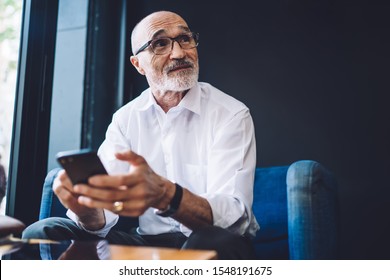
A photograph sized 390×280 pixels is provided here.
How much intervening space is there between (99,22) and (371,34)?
66.2 inches

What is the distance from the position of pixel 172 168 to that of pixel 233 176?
32 cm

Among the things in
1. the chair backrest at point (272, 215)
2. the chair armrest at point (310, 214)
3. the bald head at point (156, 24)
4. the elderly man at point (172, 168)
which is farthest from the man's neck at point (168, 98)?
the chair armrest at point (310, 214)

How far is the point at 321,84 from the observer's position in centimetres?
231

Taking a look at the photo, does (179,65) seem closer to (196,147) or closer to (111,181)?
(196,147)

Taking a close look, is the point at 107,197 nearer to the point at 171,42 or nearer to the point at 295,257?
the point at 295,257

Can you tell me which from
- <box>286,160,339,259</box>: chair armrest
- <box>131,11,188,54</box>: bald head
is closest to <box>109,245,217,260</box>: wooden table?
<box>286,160,339,259</box>: chair armrest

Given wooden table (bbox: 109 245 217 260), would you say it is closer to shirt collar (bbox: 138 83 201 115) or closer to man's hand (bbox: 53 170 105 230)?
man's hand (bbox: 53 170 105 230)

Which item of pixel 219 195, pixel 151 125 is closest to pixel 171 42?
pixel 151 125

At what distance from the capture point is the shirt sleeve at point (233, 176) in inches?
45.1

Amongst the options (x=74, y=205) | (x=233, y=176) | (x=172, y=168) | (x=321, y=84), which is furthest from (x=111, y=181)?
(x=321, y=84)

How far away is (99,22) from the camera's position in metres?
2.58

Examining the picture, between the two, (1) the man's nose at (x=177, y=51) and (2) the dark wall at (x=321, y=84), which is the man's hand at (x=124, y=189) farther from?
(2) the dark wall at (x=321, y=84)

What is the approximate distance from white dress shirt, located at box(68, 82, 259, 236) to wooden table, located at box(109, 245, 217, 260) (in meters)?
0.30

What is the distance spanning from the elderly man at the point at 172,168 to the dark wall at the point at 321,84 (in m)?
0.84
